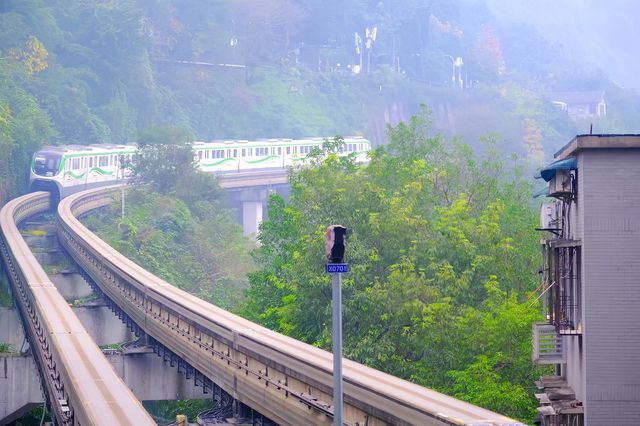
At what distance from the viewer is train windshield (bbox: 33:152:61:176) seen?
70125mm

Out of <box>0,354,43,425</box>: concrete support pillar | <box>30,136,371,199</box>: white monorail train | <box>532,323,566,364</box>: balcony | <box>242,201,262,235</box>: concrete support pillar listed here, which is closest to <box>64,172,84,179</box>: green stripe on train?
<box>30,136,371,199</box>: white monorail train

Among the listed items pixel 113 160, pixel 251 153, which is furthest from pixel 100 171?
pixel 251 153

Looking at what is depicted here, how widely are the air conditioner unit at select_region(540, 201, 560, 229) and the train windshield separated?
45.8 meters

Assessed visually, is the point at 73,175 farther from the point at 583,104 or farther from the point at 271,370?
the point at 583,104

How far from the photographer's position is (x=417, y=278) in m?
35.3

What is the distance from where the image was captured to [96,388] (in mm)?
22453

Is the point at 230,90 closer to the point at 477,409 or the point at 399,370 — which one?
the point at 399,370

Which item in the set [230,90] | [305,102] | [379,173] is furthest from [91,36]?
[379,173]

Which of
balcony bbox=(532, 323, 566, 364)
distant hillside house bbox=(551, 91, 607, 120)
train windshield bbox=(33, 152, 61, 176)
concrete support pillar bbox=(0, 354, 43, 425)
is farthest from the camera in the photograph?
distant hillside house bbox=(551, 91, 607, 120)

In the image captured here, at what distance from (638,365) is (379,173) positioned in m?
27.4

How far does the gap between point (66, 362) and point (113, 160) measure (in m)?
53.4

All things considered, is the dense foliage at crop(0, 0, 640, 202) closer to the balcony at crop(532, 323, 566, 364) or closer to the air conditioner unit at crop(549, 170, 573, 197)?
the balcony at crop(532, 323, 566, 364)

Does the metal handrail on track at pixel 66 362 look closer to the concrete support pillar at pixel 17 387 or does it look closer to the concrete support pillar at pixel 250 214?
the concrete support pillar at pixel 17 387

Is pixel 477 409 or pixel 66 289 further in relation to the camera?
pixel 66 289
